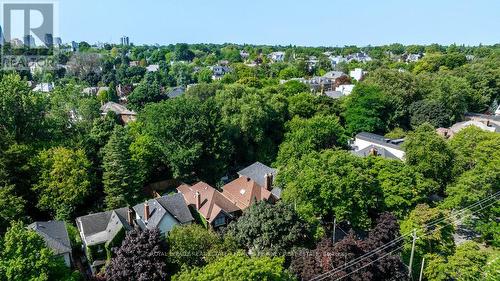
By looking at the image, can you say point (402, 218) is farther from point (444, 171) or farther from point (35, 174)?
point (35, 174)

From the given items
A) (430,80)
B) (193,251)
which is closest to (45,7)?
(193,251)

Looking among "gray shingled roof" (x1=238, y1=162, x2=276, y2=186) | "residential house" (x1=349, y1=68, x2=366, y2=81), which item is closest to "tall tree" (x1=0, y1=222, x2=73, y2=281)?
"gray shingled roof" (x1=238, y1=162, x2=276, y2=186)

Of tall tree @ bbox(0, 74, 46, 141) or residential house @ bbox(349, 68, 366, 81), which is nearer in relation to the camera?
tall tree @ bbox(0, 74, 46, 141)

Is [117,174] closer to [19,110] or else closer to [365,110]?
[19,110]

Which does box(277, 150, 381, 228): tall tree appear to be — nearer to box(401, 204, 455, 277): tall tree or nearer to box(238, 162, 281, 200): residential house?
box(401, 204, 455, 277): tall tree

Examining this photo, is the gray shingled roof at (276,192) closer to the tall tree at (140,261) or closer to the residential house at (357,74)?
the tall tree at (140,261)

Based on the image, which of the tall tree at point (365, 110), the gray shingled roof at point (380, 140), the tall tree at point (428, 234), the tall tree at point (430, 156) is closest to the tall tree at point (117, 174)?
the tall tree at point (428, 234)
